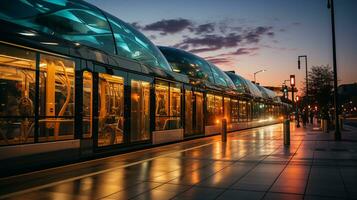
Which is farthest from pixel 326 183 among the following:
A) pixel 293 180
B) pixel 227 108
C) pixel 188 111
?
pixel 227 108

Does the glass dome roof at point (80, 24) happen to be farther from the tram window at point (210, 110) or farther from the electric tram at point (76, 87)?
the tram window at point (210, 110)

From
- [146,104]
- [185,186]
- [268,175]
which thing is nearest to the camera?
[185,186]

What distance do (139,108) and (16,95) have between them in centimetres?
656

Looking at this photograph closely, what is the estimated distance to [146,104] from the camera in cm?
1619

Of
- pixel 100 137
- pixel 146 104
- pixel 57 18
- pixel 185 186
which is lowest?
pixel 185 186

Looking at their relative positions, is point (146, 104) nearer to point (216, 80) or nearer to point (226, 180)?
point (226, 180)

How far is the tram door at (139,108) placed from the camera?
14.9 meters

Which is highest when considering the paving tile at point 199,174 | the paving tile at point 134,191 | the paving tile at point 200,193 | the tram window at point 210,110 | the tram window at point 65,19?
the tram window at point 65,19

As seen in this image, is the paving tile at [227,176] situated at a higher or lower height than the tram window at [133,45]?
lower

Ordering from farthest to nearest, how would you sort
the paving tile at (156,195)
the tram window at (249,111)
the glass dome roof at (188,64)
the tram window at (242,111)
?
1. the tram window at (249,111)
2. the tram window at (242,111)
3. the glass dome roof at (188,64)
4. the paving tile at (156,195)

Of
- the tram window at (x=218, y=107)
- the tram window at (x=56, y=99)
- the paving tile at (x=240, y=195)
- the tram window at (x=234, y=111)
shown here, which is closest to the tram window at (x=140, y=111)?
the tram window at (x=56, y=99)

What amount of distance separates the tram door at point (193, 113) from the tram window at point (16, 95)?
1217 cm

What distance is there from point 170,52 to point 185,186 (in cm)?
2204

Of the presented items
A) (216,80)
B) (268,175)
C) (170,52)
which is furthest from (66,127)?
(216,80)
